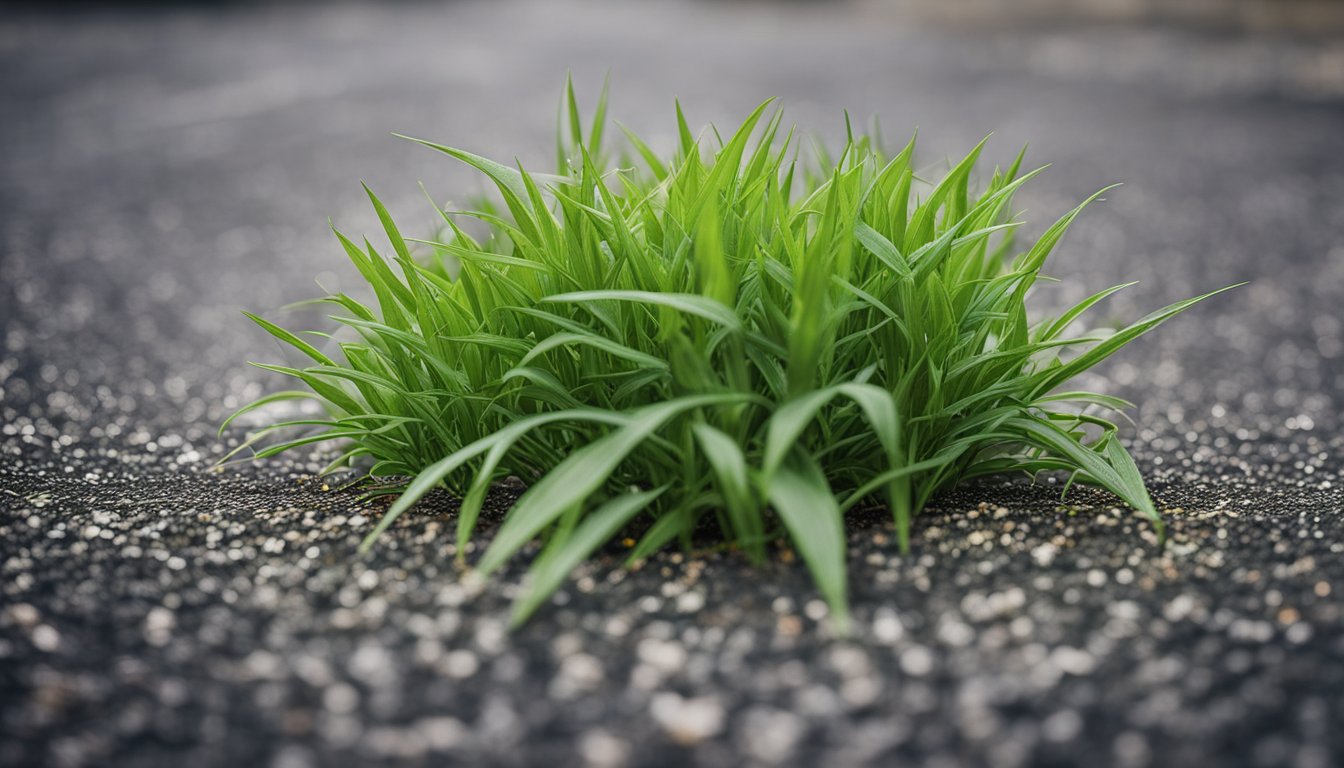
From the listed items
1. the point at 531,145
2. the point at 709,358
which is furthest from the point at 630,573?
the point at 531,145

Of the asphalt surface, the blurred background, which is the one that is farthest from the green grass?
the blurred background

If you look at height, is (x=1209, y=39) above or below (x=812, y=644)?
above

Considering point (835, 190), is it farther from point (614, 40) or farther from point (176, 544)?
point (614, 40)

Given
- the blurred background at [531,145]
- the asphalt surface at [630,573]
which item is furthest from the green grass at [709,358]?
the blurred background at [531,145]

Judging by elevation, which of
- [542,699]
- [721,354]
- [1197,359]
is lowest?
[1197,359]

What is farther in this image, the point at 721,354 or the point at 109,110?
the point at 109,110

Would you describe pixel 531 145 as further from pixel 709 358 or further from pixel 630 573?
pixel 630 573

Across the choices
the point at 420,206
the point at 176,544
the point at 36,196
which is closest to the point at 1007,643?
the point at 176,544
